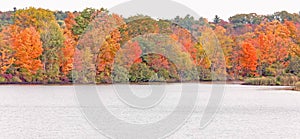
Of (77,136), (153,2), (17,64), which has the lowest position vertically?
(77,136)

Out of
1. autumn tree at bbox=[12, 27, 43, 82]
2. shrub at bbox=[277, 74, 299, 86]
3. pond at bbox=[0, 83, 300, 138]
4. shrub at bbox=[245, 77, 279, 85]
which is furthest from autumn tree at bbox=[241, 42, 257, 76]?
pond at bbox=[0, 83, 300, 138]

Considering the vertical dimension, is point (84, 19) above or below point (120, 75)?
above

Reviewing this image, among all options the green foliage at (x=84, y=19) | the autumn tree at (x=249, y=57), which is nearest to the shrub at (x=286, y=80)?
the autumn tree at (x=249, y=57)

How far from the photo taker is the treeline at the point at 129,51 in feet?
226

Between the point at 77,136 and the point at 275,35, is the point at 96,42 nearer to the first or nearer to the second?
the point at 275,35

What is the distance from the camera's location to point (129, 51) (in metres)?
71.2

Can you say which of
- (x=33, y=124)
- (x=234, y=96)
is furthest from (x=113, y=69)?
(x=33, y=124)

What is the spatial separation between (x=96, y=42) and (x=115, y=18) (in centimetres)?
665

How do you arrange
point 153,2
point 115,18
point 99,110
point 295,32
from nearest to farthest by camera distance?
point 99,110 → point 153,2 → point 115,18 → point 295,32

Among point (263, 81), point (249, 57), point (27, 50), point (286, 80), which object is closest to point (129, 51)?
point (27, 50)

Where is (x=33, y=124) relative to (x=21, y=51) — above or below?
below

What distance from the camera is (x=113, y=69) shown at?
71000 millimetres

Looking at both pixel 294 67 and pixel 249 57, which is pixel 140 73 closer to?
pixel 249 57

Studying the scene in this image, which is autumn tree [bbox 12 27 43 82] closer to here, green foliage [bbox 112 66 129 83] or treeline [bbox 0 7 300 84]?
treeline [bbox 0 7 300 84]
